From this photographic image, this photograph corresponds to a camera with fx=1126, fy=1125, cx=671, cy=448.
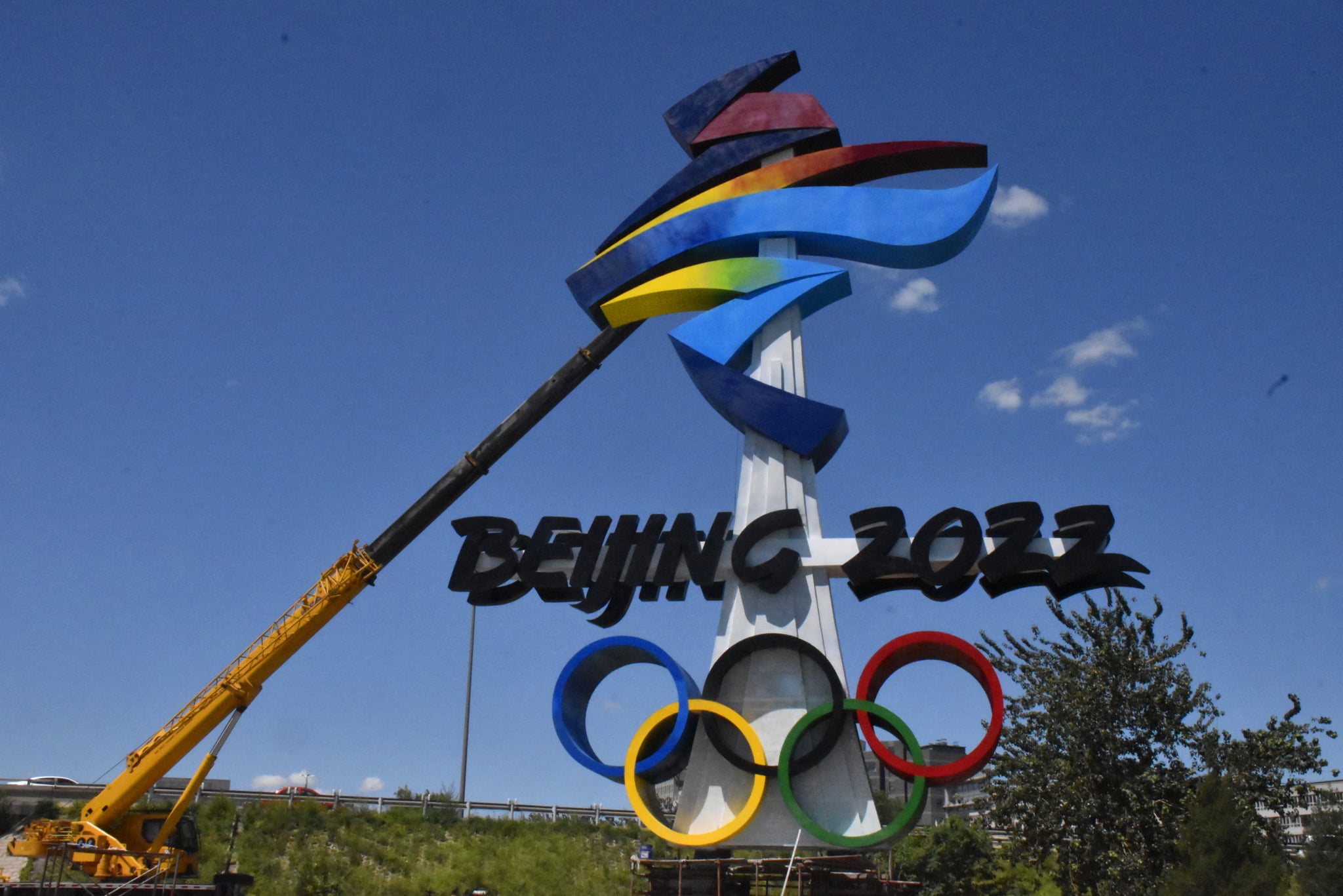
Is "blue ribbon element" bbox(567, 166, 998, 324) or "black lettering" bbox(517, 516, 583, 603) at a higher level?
"blue ribbon element" bbox(567, 166, 998, 324)

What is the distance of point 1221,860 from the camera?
1878 cm

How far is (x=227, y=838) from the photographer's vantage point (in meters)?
29.2

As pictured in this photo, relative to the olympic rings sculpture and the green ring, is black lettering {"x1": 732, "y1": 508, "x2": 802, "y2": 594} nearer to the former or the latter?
the olympic rings sculpture

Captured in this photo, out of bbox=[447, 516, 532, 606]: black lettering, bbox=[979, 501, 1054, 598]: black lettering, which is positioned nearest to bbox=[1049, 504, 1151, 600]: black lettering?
bbox=[979, 501, 1054, 598]: black lettering

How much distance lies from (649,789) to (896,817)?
14.6ft

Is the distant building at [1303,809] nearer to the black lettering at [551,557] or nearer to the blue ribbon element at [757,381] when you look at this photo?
the blue ribbon element at [757,381]

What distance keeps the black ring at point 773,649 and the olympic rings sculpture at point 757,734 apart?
17mm

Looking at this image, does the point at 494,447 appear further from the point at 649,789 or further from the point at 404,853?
the point at 404,853

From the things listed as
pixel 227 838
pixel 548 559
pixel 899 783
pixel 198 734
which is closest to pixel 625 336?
pixel 548 559

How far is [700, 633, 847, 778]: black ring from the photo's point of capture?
19.5 m

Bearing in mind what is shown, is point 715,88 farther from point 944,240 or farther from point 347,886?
point 347,886

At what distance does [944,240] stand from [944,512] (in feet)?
18.2

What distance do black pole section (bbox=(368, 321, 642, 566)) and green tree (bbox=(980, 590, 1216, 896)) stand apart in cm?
1226

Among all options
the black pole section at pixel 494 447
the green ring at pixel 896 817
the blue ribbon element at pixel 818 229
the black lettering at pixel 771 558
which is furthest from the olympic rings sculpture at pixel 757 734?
the blue ribbon element at pixel 818 229
